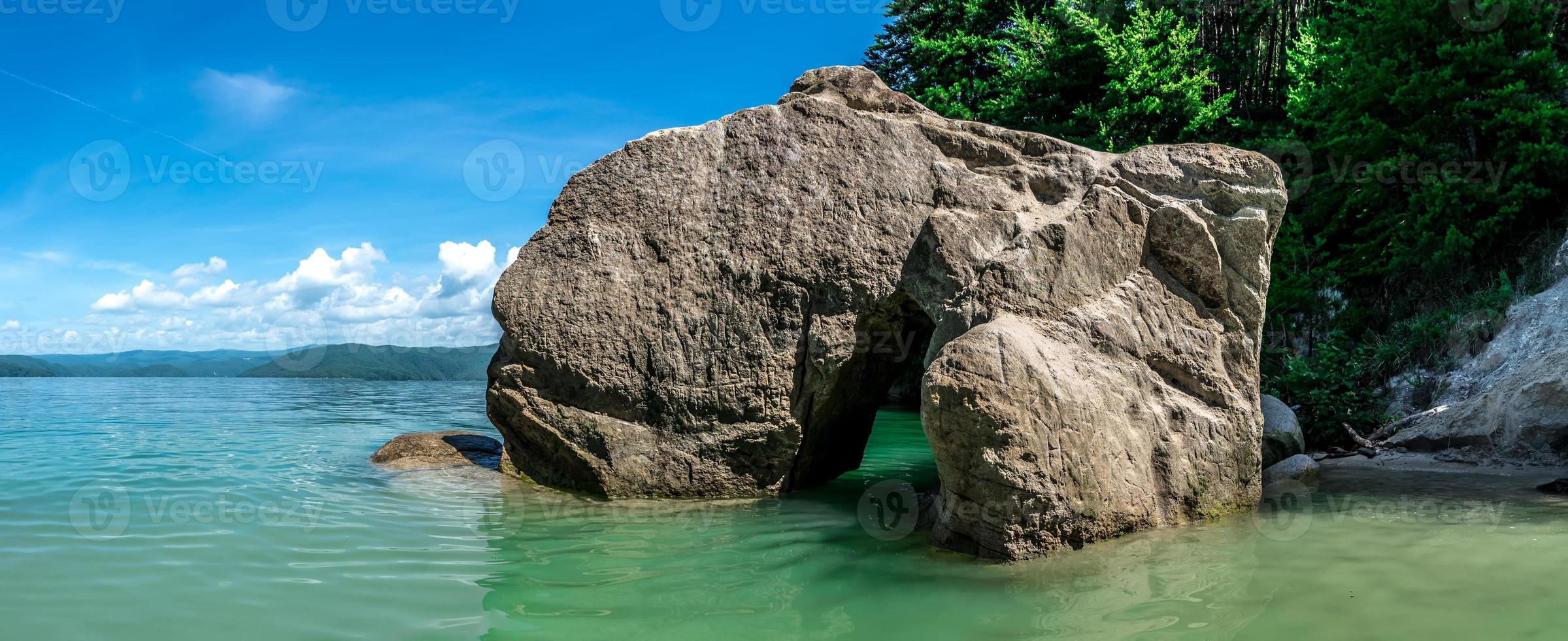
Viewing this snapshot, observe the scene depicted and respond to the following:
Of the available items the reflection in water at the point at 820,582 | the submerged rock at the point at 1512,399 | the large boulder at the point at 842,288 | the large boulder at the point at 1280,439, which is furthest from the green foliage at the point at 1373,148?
the reflection in water at the point at 820,582

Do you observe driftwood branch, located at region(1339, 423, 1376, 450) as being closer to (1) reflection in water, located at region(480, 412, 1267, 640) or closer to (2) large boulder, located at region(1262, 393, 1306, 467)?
(2) large boulder, located at region(1262, 393, 1306, 467)

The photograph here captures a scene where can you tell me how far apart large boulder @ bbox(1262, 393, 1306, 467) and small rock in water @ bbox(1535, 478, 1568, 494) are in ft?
6.56

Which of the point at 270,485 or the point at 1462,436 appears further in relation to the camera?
the point at 1462,436

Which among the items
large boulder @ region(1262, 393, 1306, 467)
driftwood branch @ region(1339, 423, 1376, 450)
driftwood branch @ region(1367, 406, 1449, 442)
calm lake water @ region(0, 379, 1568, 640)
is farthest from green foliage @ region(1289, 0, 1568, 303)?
calm lake water @ region(0, 379, 1568, 640)

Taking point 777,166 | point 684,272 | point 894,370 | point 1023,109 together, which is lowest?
point 894,370

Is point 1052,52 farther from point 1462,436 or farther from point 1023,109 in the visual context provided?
point 1462,436

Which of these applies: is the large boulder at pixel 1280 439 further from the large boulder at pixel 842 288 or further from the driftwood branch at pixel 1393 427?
the large boulder at pixel 842 288

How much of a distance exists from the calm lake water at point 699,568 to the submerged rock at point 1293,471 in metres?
0.22

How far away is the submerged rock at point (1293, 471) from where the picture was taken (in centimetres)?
830

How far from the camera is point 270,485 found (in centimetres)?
827

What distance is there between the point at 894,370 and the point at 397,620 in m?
5.35

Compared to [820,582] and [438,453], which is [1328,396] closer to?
[820,582]

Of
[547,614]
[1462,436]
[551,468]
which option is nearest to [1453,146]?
[1462,436]

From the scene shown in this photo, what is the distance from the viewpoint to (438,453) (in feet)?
32.4
